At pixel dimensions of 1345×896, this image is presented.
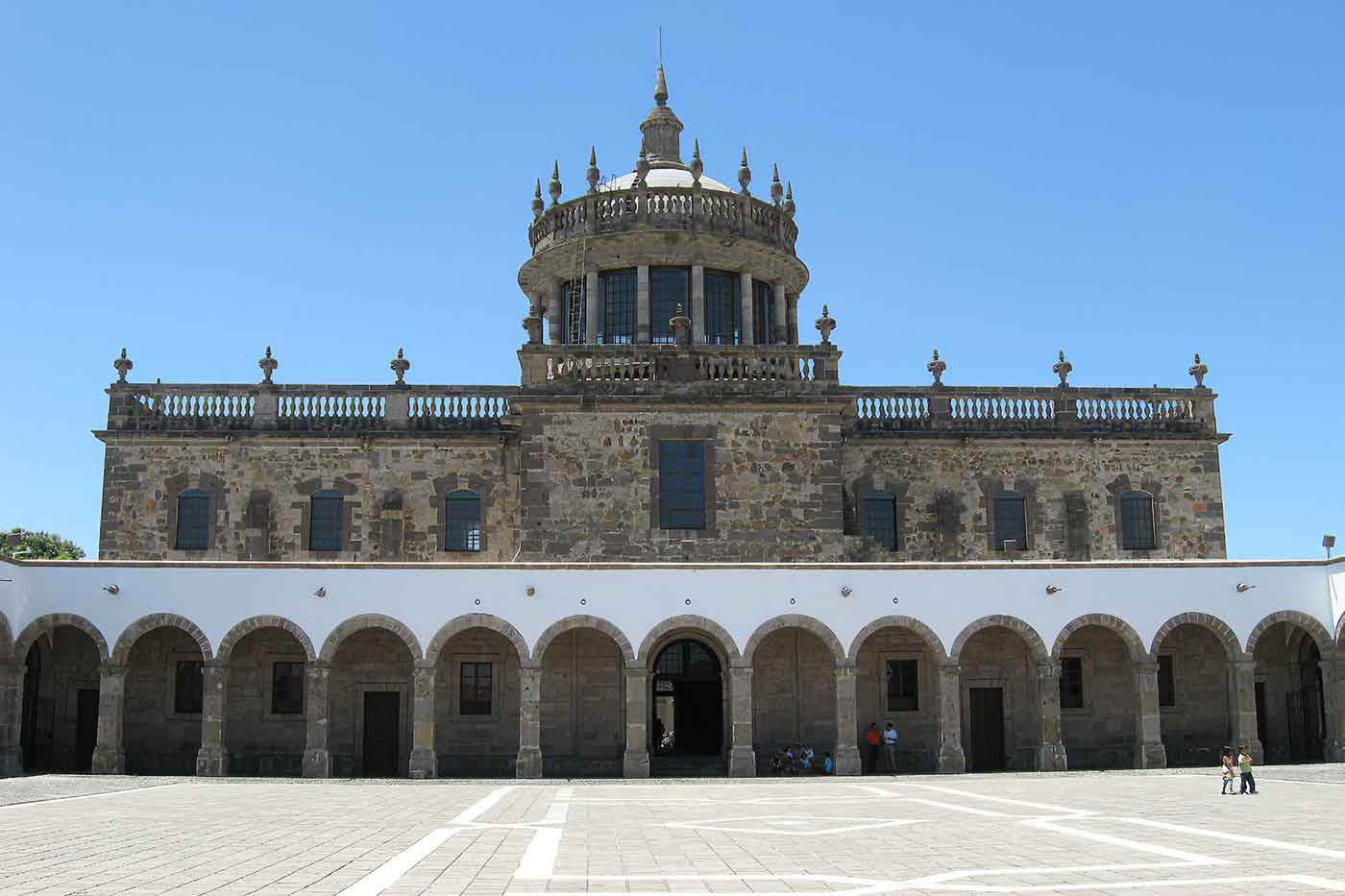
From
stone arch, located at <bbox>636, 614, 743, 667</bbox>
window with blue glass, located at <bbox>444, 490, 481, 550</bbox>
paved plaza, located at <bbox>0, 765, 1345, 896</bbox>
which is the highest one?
window with blue glass, located at <bbox>444, 490, 481, 550</bbox>

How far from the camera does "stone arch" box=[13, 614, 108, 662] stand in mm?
26641

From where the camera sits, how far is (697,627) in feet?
89.8

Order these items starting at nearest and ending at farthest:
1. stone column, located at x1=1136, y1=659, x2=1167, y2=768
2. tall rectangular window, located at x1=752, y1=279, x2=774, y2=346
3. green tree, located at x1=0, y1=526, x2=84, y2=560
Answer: stone column, located at x1=1136, y1=659, x2=1167, y2=768, tall rectangular window, located at x1=752, y1=279, x2=774, y2=346, green tree, located at x1=0, y1=526, x2=84, y2=560

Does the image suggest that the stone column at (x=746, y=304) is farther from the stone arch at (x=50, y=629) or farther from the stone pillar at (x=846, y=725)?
the stone arch at (x=50, y=629)

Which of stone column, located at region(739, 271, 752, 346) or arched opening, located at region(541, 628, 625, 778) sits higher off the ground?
stone column, located at region(739, 271, 752, 346)

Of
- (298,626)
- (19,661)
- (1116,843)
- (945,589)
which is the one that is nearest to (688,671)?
(945,589)

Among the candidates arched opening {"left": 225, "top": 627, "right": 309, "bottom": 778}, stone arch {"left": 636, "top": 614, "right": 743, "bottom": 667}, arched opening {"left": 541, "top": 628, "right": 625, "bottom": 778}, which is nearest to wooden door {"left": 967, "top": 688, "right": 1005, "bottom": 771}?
stone arch {"left": 636, "top": 614, "right": 743, "bottom": 667}

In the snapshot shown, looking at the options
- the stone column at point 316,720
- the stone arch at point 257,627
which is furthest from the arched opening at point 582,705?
the stone arch at point 257,627

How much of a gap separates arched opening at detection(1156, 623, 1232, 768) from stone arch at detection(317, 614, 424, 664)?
53.5 ft

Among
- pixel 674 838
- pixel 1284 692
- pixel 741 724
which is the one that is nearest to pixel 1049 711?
pixel 741 724

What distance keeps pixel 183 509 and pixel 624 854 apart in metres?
→ 21.4

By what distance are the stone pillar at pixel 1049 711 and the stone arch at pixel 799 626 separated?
414 cm

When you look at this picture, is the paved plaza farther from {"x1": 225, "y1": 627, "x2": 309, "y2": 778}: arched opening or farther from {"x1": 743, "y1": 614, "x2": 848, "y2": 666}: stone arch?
{"x1": 225, "y1": 627, "x2": 309, "y2": 778}: arched opening

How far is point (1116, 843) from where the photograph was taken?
571 inches
